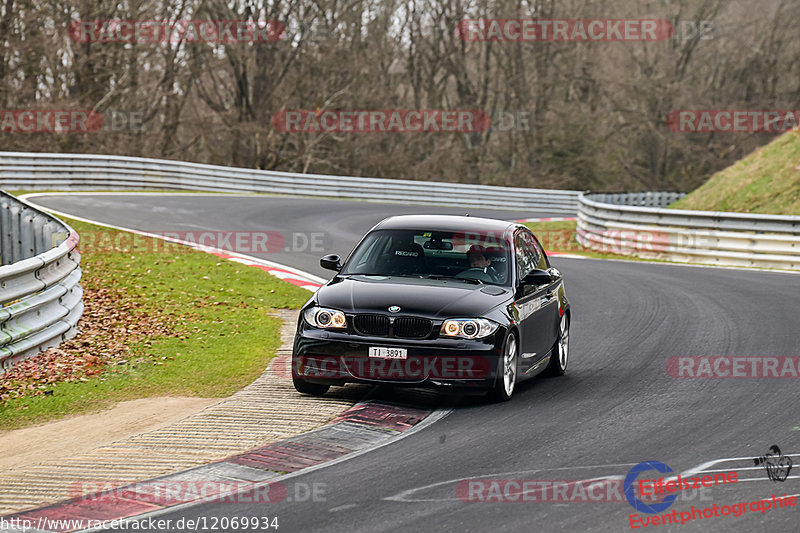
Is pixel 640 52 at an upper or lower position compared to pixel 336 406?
upper

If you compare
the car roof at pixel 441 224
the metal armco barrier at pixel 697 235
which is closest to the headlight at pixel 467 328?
the car roof at pixel 441 224

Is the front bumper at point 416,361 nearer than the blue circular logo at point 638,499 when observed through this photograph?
No

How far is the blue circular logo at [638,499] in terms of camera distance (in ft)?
20.4

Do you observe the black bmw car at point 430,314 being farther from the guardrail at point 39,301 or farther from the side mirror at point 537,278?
the guardrail at point 39,301

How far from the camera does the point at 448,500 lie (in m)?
6.34

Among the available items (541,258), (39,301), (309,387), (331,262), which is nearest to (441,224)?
(331,262)

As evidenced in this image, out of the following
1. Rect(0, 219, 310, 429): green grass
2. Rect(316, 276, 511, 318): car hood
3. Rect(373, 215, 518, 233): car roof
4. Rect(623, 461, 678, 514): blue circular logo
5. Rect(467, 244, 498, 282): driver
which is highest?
Rect(373, 215, 518, 233): car roof

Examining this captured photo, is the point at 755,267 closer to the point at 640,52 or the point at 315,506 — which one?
the point at 315,506

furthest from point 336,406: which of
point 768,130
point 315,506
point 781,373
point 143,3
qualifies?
point 768,130

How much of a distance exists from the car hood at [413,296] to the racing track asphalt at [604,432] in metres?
0.89

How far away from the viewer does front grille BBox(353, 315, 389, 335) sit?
904 cm

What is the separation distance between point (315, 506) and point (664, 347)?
692 cm

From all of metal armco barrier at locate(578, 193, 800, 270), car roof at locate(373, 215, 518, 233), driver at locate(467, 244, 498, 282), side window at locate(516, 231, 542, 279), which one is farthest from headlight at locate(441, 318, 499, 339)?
metal armco barrier at locate(578, 193, 800, 270)

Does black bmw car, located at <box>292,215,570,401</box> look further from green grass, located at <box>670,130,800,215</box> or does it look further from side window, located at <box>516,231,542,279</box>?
green grass, located at <box>670,130,800,215</box>
